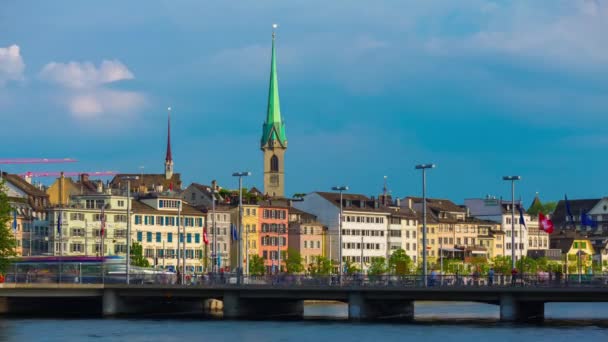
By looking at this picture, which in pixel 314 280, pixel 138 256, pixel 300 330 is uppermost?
pixel 138 256

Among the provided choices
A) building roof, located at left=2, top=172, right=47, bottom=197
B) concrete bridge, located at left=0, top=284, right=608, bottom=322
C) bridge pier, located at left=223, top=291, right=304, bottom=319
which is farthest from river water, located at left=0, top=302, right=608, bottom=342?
building roof, located at left=2, top=172, right=47, bottom=197

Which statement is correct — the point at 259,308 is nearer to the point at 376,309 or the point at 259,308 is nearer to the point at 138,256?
the point at 376,309

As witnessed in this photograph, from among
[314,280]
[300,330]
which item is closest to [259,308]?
[314,280]

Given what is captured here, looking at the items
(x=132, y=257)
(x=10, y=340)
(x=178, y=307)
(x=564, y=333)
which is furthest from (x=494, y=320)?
(x=132, y=257)

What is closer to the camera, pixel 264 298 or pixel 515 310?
pixel 515 310

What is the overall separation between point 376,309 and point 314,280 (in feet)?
18.7

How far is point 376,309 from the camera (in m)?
116

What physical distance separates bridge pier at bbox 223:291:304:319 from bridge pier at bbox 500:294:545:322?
66.3ft

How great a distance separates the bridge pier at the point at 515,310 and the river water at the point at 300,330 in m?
1.13

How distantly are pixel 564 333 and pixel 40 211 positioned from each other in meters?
107

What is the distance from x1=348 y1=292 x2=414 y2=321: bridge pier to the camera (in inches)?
4454

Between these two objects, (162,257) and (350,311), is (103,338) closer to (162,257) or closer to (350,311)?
(350,311)

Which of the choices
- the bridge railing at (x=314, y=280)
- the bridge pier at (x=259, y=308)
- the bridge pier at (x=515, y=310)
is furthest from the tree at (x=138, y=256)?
the bridge pier at (x=515, y=310)

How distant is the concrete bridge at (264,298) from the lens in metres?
107
